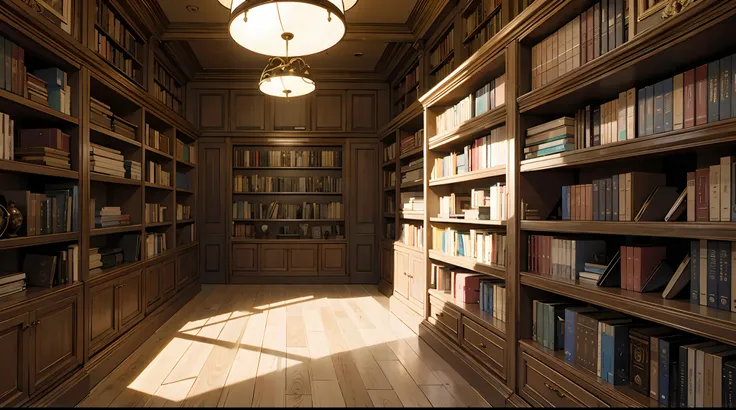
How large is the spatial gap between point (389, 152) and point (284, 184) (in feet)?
6.32

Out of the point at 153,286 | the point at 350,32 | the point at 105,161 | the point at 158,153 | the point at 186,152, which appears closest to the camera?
the point at 105,161

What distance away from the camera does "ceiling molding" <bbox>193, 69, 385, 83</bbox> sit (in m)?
7.54

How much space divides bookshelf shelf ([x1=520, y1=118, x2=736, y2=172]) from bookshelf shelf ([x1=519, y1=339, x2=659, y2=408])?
3.46 feet

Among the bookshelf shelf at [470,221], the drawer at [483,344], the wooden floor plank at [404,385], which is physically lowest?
the wooden floor plank at [404,385]

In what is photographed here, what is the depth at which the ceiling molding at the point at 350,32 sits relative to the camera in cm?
564

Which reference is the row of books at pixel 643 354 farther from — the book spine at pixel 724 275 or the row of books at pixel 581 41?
the row of books at pixel 581 41

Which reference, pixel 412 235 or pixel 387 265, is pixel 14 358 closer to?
pixel 412 235

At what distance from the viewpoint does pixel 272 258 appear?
7629 mm

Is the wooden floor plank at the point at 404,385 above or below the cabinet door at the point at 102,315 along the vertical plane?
below

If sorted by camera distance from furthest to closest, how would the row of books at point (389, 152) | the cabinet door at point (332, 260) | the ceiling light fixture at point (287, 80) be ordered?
1. the cabinet door at point (332, 260)
2. the row of books at point (389, 152)
3. the ceiling light fixture at point (287, 80)

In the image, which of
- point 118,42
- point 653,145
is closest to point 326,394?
point 653,145

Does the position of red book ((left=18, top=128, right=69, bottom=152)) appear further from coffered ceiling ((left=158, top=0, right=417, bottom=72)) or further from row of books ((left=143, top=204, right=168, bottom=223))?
coffered ceiling ((left=158, top=0, right=417, bottom=72))

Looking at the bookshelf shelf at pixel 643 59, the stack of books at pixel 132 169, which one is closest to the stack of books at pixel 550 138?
the bookshelf shelf at pixel 643 59

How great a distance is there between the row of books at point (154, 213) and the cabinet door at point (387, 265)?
3.06 m
